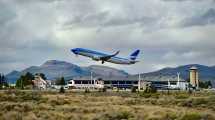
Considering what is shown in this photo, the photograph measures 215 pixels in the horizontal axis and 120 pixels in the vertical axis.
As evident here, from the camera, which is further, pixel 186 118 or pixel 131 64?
pixel 131 64

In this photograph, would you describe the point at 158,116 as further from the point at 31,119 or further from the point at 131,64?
the point at 131,64

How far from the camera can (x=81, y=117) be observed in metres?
45.3

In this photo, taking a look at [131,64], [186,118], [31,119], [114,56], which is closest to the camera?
[31,119]

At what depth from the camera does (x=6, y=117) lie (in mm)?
42500

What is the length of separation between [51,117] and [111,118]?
4975mm

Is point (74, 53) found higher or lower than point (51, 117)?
higher

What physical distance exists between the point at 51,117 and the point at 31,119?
127 inches

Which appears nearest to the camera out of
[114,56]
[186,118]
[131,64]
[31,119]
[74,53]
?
[31,119]

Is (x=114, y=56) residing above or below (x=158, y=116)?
above

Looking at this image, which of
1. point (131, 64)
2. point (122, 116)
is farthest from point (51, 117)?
point (131, 64)

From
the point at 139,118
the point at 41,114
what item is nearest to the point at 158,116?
the point at 139,118

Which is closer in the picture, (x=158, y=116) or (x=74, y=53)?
(x=158, y=116)

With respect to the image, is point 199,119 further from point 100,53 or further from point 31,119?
point 100,53

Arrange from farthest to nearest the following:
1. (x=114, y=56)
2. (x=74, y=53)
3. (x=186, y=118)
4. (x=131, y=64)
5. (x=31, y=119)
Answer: (x=131, y=64) < (x=114, y=56) < (x=74, y=53) < (x=186, y=118) < (x=31, y=119)
